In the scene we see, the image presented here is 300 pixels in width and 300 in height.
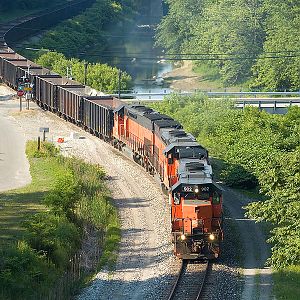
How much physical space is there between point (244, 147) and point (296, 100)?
31195 mm

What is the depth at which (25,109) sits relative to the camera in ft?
219

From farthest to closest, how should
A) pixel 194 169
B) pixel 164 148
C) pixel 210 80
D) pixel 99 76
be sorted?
pixel 210 80 → pixel 99 76 → pixel 164 148 → pixel 194 169

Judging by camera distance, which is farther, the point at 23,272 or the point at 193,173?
the point at 193,173

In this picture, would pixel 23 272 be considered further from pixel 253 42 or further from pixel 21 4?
pixel 21 4

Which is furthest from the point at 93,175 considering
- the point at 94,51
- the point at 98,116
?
the point at 94,51

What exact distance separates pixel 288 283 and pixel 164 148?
10460 mm

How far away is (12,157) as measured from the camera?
47562mm

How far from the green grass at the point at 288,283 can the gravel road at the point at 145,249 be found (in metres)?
0.35

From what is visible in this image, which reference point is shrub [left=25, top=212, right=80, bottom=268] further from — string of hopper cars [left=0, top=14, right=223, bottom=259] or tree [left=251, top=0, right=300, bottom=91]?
tree [left=251, top=0, right=300, bottom=91]

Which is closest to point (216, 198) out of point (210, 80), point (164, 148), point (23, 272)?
point (164, 148)

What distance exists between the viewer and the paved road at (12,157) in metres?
41.0

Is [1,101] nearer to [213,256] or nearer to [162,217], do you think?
[162,217]

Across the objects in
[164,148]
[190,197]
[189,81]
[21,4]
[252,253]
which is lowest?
[189,81]

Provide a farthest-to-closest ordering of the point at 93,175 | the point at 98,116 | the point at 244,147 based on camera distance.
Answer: the point at 98,116
the point at 244,147
the point at 93,175
